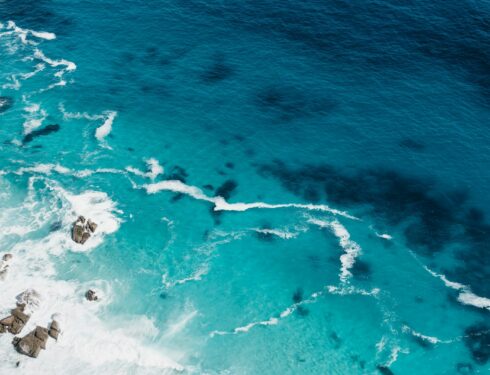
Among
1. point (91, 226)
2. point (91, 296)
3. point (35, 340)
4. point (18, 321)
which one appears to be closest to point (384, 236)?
point (91, 296)

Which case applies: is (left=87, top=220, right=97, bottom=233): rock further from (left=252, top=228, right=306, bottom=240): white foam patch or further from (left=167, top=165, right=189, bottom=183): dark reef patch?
(left=252, top=228, right=306, bottom=240): white foam patch

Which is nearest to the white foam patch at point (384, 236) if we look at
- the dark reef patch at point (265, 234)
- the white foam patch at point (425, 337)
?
the white foam patch at point (425, 337)

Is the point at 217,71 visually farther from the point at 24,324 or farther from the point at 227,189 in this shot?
the point at 24,324

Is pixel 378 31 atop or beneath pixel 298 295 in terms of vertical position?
atop

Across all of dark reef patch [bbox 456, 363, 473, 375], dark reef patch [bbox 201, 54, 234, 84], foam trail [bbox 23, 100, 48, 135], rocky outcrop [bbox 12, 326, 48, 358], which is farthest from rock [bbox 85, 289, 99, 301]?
dark reef patch [bbox 201, 54, 234, 84]

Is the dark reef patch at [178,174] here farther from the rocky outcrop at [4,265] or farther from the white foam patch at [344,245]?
the rocky outcrop at [4,265]

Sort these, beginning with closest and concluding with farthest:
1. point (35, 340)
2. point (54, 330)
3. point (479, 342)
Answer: point (35, 340) < point (54, 330) < point (479, 342)
